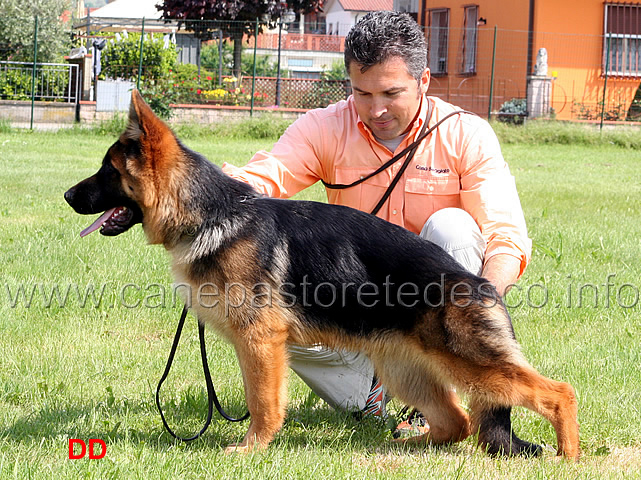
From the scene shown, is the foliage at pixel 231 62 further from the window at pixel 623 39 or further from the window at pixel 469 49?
the window at pixel 623 39

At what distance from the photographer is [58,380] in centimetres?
449

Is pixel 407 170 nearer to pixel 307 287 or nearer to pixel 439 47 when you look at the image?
pixel 307 287

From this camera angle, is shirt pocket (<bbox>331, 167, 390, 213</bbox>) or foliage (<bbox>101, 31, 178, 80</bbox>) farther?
foliage (<bbox>101, 31, 178, 80</bbox>)

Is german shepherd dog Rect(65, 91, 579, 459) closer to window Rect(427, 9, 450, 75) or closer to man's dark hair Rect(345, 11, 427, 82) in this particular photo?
man's dark hair Rect(345, 11, 427, 82)

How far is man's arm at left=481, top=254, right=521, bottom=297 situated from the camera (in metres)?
3.72

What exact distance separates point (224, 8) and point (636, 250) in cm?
2301

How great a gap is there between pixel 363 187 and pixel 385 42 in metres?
0.88

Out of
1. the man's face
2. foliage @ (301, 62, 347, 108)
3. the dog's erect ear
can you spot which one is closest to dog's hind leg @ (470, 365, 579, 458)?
the man's face

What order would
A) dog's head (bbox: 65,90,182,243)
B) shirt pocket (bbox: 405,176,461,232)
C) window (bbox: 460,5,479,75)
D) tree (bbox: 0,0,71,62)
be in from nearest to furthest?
dog's head (bbox: 65,90,182,243)
shirt pocket (bbox: 405,176,461,232)
tree (bbox: 0,0,71,62)
window (bbox: 460,5,479,75)

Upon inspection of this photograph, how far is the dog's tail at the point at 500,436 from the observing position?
3504mm

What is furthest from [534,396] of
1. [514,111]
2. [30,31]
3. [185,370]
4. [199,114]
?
[30,31]

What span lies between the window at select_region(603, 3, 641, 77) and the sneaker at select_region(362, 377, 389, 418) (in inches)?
882

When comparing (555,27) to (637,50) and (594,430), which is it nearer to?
(637,50)

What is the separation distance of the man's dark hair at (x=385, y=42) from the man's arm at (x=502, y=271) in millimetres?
1108
